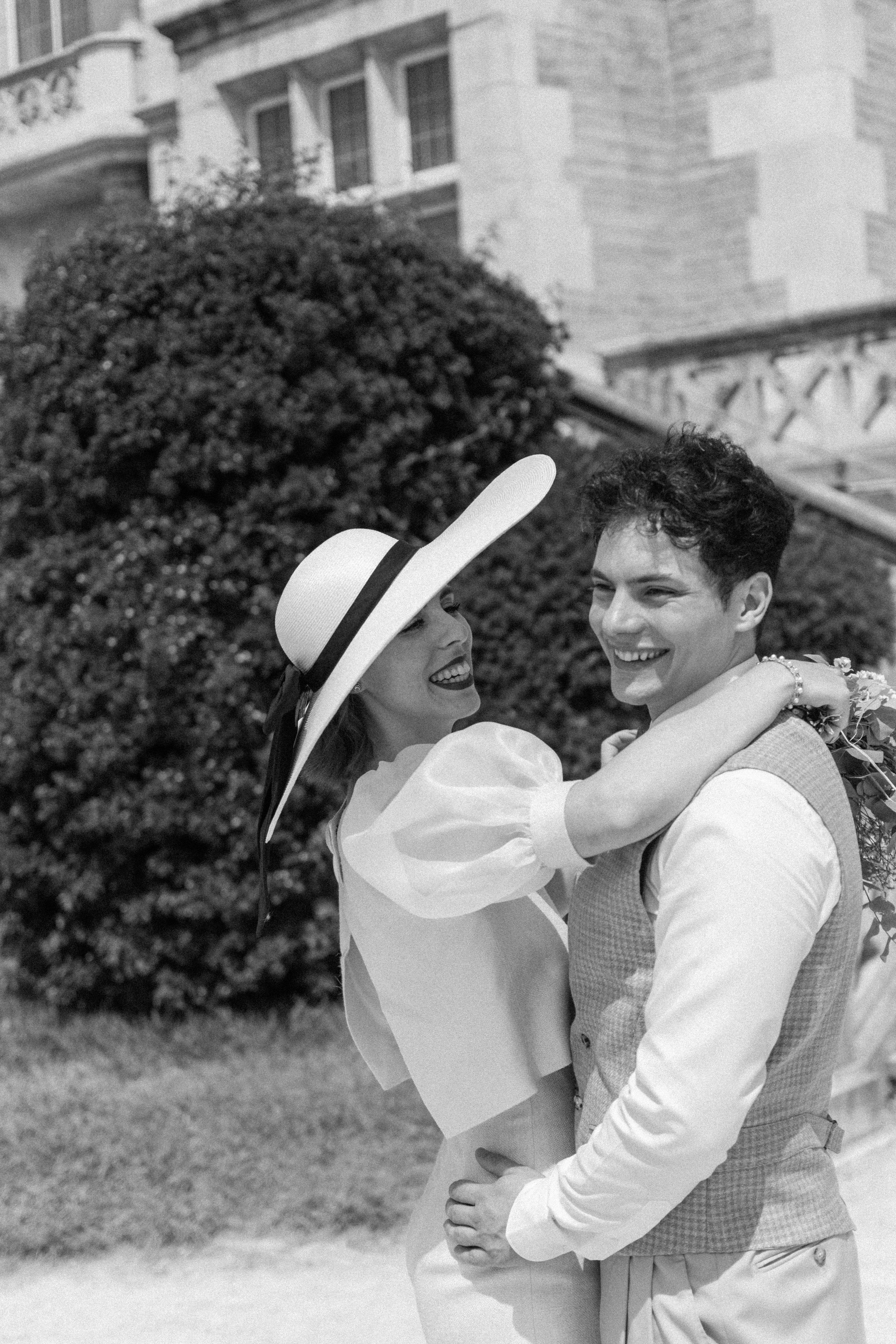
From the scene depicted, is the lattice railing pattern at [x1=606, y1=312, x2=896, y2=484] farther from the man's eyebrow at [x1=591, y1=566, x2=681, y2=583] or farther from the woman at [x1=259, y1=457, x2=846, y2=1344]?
the man's eyebrow at [x1=591, y1=566, x2=681, y2=583]

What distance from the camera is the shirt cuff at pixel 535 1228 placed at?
195 centimetres

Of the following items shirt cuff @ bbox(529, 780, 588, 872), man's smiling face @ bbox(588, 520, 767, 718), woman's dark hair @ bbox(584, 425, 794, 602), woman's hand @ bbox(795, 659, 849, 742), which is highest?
woman's dark hair @ bbox(584, 425, 794, 602)

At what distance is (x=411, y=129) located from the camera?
1306 cm

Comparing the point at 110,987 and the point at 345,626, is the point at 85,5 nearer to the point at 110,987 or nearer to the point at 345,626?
the point at 110,987

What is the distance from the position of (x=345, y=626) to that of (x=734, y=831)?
2.32 ft

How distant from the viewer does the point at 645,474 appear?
1.98 metres

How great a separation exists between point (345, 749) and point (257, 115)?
12598 millimetres

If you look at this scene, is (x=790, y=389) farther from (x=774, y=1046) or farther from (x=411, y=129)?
(x=774, y=1046)

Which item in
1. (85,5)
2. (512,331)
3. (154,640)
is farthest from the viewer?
(85,5)

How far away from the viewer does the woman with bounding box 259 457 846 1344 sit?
6.48 ft

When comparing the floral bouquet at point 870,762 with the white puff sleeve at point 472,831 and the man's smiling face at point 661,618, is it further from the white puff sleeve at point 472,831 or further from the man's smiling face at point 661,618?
the white puff sleeve at point 472,831

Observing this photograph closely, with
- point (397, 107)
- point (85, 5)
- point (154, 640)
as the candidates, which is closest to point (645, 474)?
point (154, 640)

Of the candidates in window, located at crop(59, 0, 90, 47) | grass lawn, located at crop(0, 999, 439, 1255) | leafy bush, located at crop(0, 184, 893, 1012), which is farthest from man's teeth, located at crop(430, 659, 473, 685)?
window, located at crop(59, 0, 90, 47)

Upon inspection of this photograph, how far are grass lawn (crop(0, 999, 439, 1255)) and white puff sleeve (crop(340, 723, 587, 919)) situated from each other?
10.0ft
